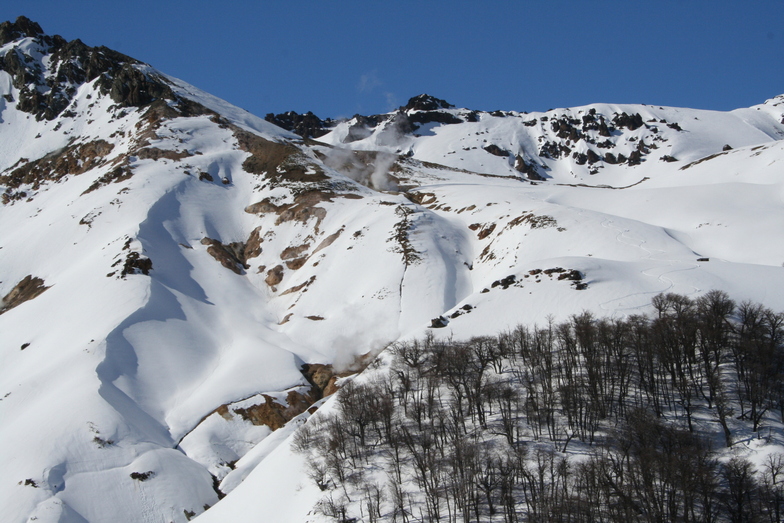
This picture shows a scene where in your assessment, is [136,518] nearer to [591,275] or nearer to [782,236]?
[591,275]

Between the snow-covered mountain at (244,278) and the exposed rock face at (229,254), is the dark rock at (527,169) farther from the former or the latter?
the exposed rock face at (229,254)

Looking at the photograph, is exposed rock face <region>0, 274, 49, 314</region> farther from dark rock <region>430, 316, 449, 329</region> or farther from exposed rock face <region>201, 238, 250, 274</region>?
dark rock <region>430, 316, 449, 329</region>

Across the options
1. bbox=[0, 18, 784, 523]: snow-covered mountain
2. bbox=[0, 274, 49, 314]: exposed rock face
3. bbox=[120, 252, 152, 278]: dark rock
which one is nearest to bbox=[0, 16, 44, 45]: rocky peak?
bbox=[0, 18, 784, 523]: snow-covered mountain

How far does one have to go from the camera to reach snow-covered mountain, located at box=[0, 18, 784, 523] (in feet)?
147

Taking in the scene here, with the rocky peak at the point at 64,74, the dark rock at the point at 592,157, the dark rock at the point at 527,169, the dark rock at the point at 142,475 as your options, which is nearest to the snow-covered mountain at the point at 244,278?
the dark rock at the point at 142,475

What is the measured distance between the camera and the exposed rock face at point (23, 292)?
2940 inches

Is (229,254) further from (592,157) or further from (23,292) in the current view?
(592,157)

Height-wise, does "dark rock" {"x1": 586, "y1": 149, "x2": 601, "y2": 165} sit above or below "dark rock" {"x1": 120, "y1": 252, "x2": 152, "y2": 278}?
above

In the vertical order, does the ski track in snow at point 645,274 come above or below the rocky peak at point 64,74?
below

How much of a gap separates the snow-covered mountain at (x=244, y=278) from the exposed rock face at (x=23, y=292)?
354 millimetres

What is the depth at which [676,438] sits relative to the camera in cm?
2942

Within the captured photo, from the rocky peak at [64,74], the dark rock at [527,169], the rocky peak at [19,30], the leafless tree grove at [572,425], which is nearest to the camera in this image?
the leafless tree grove at [572,425]

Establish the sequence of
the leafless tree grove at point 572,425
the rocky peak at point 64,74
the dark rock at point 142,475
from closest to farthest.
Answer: the leafless tree grove at point 572,425 < the dark rock at point 142,475 < the rocky peak at point 64,74

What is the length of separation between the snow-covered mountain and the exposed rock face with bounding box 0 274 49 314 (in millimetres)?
354
